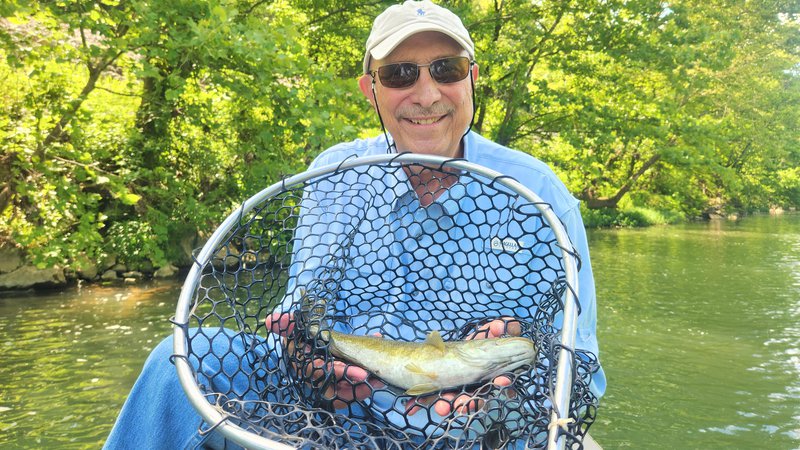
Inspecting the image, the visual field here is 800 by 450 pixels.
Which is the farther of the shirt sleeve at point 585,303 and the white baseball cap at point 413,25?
the white baseball cap at point 413,25

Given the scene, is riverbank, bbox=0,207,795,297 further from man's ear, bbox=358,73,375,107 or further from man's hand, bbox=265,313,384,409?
man's hand, bbox=265,313,384,409

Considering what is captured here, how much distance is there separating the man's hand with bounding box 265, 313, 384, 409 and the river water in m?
3.90

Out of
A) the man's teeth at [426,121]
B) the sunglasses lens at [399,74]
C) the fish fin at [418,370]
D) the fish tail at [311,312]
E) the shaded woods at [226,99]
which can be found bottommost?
the fish fin at [418,370]

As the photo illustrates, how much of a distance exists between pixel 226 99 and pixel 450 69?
27.7 feet

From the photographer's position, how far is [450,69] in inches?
89.6

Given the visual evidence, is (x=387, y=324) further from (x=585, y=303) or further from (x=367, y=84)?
(x=367, y=84)

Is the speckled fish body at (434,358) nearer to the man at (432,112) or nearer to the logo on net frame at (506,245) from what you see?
A: the man at (432,112)

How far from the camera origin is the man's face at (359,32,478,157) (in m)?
2.26

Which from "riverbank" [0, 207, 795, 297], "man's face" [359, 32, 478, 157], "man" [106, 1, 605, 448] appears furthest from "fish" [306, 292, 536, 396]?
"riverbank" [0, 207, 795, 297]

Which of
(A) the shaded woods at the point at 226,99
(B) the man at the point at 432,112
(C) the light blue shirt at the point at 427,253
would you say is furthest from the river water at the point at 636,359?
(B) the man at the point at 432,112

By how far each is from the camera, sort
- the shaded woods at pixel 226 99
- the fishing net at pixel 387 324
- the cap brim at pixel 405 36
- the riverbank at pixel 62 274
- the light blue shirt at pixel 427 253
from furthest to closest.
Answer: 1. the riverbank at pixel 62 274
2. the shaded woods at pixel 226 99
3. the cap brim at pixel 405 36
4. the light blue shirt at pixel 427 253
5. the fishing net at pixel 387 324

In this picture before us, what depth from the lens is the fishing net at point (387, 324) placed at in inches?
56.9

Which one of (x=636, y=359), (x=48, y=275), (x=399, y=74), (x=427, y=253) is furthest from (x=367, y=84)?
(x=48, y=275)

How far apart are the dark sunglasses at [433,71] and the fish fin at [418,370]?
3.57 feet
